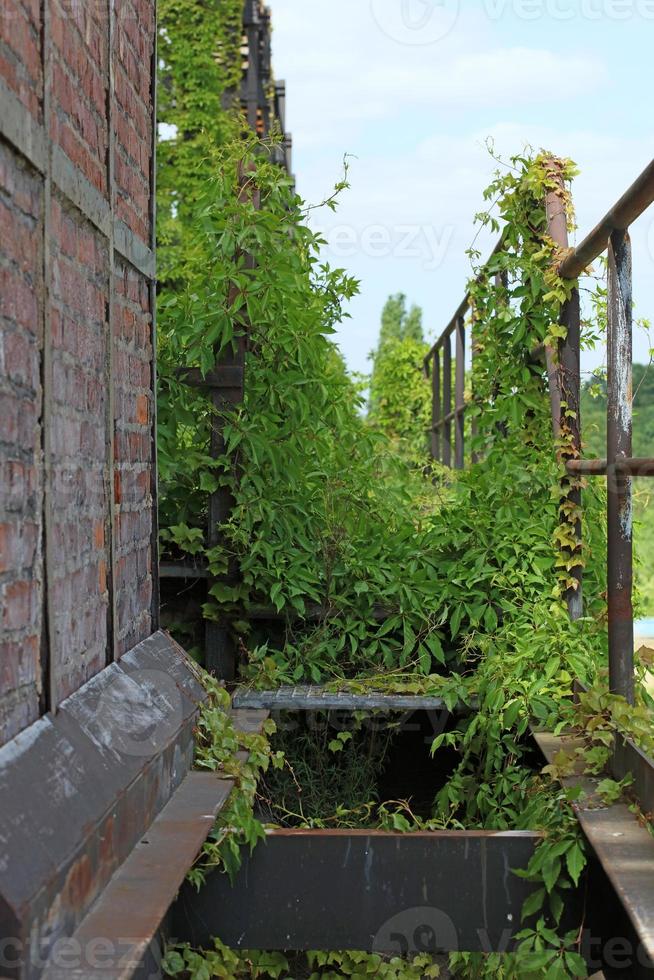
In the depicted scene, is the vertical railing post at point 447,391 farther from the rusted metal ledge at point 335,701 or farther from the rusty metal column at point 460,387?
the rusted metal ledge at point 335,701

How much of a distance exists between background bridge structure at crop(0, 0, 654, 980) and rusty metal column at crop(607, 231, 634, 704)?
10 mm

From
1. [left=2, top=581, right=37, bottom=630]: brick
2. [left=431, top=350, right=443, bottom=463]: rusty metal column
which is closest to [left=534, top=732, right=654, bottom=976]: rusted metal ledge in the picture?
[left=2, top=581, right=37, bottom=630]: brick

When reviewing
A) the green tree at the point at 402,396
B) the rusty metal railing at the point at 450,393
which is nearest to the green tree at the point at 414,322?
the green tree at the point at 402,396

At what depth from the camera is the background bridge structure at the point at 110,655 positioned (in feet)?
Answer: 6.70

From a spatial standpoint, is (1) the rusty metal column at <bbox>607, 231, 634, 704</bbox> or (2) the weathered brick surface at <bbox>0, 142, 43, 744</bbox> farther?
(1) the rusty metal column at <bbox>607, 231, 634, 704</bbox>

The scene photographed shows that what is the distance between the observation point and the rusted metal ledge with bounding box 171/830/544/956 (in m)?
2.92

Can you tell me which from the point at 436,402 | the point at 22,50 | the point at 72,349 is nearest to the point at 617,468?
the point at 72,349

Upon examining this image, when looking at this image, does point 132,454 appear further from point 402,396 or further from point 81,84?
point 402,396

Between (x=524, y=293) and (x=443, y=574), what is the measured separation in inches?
46.5

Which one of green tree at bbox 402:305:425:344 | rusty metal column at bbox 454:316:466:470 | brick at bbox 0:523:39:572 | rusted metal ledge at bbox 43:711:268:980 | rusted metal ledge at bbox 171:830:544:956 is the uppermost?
green tree at bbox 402:305:425:344

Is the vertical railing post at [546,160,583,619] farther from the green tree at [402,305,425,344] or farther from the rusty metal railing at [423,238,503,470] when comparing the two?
the green tree at [402,305,425,344]

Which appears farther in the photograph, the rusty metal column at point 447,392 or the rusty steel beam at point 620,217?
the rusty metal column at point 447,392

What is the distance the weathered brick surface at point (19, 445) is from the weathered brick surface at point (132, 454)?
0.83m

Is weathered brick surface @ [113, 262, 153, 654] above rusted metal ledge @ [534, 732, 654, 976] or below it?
above
